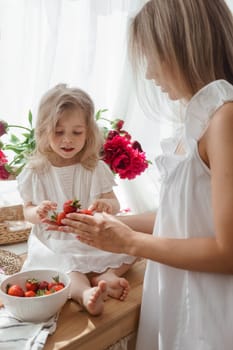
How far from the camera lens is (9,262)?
1354mm

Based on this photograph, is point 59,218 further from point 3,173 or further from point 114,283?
point 3,173

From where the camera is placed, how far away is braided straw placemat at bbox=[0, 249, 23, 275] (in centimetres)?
131

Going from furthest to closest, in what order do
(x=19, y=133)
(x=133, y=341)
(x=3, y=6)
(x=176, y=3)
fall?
(x=19, y=133)
(x=3, y=6)
(x=133, y=341)
(x=176, y=3)

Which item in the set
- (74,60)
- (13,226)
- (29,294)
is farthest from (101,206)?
(74,60)

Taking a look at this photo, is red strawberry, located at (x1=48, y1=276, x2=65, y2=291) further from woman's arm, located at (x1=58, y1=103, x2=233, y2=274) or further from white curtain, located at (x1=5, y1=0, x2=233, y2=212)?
white curtain, located at (x1=5, y1=0, x2=233, y2=212)

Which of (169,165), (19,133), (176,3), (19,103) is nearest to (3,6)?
(19,103)

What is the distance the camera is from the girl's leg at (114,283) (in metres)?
1.20

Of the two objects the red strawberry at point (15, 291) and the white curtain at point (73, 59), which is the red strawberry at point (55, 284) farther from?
the white curtain at point (73, 59)

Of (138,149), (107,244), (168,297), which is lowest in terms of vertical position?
(168,297)

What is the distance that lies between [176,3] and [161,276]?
0.61m

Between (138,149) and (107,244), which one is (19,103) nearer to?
(138,149)

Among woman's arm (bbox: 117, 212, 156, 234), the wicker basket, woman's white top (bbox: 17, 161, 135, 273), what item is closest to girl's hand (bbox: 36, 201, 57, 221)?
woman's white top (bbox: 17, 161, 135, 273)

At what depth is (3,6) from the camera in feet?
5.11

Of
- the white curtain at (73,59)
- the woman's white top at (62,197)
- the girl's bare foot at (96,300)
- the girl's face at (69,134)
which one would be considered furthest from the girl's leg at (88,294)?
the white curtain at (73,59)
